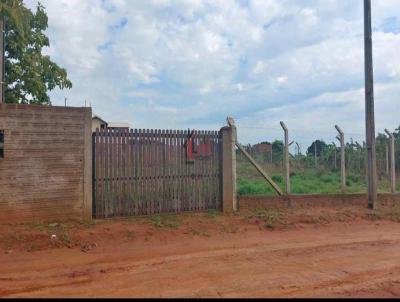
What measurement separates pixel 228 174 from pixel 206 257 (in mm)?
3904

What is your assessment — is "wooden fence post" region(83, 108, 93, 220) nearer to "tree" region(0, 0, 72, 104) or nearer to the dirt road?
the dirt road

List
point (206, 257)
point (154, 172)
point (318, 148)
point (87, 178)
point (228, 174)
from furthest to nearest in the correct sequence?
point (318, 148)
point (228, 174)
point (154, 172)
point (87, 178)
point (206, 257)

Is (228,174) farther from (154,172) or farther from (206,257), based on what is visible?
(206,257)

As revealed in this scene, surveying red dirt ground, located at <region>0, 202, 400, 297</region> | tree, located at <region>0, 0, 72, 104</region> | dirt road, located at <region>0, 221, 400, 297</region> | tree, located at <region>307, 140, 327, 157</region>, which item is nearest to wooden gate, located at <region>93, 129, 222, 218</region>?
red dirt ground, located at <region>0, 202, 400, 297</region>

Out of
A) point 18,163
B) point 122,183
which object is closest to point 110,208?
point 122,183

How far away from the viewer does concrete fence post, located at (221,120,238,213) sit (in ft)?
35.0

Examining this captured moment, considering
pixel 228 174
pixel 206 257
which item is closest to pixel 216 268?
pixel 206 257

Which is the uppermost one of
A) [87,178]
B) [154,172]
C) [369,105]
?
[369,105]

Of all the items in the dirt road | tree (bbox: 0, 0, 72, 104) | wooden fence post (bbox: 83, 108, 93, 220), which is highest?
tree (bbox: 0, 0, 72, 104)

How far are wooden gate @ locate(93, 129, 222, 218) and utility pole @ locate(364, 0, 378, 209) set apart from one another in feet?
15.9

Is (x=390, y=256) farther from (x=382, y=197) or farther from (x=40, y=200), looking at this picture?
(x=40, y=200)

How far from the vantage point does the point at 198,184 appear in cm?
1048

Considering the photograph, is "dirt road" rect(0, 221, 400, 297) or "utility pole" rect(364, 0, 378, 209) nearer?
"dirt road" rect(0, 221, 400, 297)

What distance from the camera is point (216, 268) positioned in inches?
248
